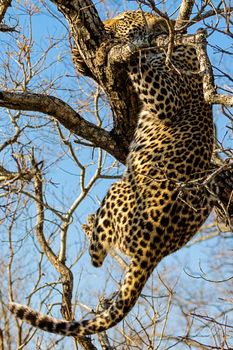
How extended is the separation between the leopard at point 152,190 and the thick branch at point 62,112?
0.89ft

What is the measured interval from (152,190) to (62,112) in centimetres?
107

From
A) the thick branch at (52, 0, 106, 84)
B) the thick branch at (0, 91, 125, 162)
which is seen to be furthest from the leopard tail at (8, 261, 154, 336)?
the thick branch at (52, 0, 106, 84)

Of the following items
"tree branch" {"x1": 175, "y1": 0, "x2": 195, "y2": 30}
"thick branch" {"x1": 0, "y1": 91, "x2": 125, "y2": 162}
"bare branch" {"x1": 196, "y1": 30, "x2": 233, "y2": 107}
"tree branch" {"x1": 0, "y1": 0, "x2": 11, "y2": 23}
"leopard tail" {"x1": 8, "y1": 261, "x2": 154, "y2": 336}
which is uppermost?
"tree branch" {"x1": 0, "y1": 0, "x2": 11, "y2": 23}

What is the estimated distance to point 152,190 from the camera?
6.65m

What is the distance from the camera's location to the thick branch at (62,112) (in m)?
6.46

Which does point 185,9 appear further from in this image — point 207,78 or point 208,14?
point 207,78

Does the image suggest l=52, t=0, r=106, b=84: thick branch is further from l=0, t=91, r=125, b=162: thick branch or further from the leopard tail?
the leopard tail

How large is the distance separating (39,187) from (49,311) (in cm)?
254

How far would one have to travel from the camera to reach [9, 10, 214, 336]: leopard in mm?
6277

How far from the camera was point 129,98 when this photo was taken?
7.38m

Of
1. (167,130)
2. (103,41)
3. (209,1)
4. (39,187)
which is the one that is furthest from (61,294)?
(209,1)

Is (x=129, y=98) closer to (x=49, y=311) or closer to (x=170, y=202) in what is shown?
(x=170, y=202)

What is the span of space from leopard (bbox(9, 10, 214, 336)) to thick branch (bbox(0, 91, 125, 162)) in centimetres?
27

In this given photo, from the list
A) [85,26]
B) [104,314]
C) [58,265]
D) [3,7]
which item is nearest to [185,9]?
[85,26]
